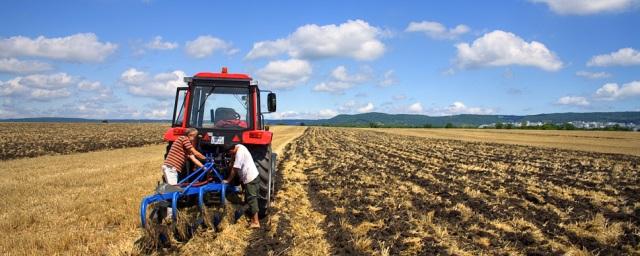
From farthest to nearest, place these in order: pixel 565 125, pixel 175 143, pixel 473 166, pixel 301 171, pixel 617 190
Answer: pixel 565 125, pixel 473 166, pixel 301 171, pixel 617 190, pixel 175 143

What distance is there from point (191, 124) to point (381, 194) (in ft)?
14.8

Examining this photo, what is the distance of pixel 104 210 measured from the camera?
8.30 m

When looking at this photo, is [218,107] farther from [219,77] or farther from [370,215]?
[370,215]

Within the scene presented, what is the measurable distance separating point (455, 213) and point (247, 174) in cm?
373

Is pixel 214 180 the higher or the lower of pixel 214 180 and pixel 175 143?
the lower

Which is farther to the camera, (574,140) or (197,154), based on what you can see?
(574,140)

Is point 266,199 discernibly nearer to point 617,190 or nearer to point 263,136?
point 263,136

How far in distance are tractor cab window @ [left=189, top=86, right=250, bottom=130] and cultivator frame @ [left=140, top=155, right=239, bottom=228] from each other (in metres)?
0.74

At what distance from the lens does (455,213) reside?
27.7 ft

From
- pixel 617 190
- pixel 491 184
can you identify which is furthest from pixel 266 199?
pixel 617 190

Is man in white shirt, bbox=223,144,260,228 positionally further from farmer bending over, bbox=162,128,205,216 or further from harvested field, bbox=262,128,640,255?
farmer bending over, bbox=162,128,205,216

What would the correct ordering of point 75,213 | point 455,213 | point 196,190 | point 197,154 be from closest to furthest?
point 196,190 < point 197,154 < point 75,213 < point 455,213

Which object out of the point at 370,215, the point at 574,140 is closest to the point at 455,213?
the point at 370,215

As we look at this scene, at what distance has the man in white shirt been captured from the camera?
23.9 feet
